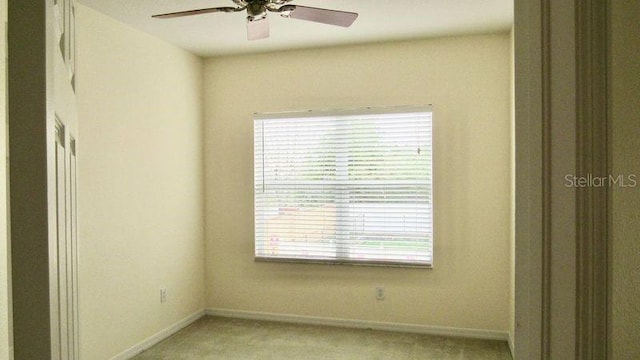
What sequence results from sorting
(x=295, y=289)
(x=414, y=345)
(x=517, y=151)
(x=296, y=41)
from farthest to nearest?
(x=295, y=289)
(x=296, y=41)
(x=414, y=345)
(x=517, y=151)

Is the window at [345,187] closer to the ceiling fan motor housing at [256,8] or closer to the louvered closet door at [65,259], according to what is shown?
the ceiling fan motor housing at [256,8]

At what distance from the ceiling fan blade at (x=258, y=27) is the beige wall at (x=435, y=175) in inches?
55.8

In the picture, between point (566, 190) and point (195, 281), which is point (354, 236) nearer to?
point (195, 281)

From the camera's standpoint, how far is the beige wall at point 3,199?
36.9 inches

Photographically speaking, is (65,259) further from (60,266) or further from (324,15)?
(324,15)

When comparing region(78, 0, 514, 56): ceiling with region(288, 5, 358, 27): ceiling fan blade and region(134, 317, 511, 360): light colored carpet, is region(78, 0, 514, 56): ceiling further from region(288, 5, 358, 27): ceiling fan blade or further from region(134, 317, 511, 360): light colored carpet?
region(134, 317, 511, 360): light colored carpet

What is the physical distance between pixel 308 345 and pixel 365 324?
0.68 metres

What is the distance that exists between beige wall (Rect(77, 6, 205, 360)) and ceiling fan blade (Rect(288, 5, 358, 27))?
62.4 inches

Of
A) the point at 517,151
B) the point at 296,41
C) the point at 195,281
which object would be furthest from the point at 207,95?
the point at 517,151

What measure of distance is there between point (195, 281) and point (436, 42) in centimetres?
327

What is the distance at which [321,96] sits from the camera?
4.43 metres

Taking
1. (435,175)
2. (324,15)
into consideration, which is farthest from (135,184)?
(435,175)

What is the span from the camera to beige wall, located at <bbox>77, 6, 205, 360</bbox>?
3.27 m

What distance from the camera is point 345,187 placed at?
14.3 ft
